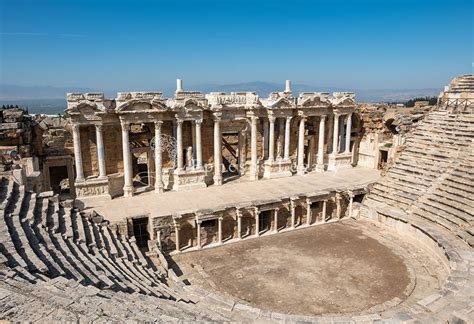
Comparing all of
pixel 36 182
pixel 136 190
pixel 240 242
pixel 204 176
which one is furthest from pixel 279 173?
pixel 36 182

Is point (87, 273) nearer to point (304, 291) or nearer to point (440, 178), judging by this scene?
point (304, 291)

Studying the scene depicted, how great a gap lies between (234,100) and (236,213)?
7.31m

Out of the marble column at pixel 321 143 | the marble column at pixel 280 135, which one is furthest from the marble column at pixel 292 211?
the marble column at pixel 321 143

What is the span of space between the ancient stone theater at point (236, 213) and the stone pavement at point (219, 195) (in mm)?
145

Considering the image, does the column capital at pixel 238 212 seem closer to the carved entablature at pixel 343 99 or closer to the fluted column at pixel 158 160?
the fluted column at pixel 158 160

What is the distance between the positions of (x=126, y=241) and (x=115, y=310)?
7.26 meters

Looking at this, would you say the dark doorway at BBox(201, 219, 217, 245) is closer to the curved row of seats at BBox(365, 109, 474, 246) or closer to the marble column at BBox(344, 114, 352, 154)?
the curved row of seats at BBox(365, 109, 474, 246)

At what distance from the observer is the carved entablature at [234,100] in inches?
766

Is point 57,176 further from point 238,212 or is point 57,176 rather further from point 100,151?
point 238,212

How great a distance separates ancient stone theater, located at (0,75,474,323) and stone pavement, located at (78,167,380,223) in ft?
0.47

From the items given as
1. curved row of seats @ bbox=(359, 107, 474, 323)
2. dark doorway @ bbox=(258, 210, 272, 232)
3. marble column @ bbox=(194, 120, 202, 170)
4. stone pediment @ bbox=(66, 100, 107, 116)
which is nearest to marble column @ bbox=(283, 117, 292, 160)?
curved row of seats @ bbox=(359, 107, 474, 323)

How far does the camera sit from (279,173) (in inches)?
852

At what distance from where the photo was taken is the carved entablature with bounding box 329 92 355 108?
2286 cm

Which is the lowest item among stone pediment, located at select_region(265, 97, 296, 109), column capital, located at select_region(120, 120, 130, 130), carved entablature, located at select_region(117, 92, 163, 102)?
column capital, located at select_region(120, 120, 130, 130)
